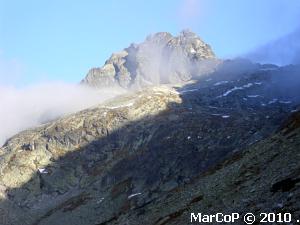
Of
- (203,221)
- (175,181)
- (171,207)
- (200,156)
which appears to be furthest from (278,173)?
(200,156)

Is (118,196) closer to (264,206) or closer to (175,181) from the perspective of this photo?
(175,181)

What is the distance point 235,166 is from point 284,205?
2673 cm

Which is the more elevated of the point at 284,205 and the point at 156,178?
the point at 284,205

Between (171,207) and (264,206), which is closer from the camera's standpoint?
(264,206)

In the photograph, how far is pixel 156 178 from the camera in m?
184

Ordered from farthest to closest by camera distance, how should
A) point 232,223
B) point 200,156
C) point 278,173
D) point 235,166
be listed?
point 200,156
point 235,166
point 278,173
point 232,223

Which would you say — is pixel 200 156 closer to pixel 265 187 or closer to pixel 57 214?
pixel 57 214

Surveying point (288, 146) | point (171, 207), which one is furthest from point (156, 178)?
point (288, 146)

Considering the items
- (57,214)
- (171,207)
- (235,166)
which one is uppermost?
(235,166)

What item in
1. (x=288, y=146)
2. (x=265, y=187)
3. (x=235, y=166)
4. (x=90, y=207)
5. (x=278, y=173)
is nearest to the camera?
(x=265, y=187)

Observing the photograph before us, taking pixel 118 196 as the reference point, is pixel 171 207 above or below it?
above

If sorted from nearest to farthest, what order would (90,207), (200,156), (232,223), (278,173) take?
(232,223) < (278,173) < (90,207) < (200,156)

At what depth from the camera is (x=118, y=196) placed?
17700cm

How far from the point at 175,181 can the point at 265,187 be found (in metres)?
130
